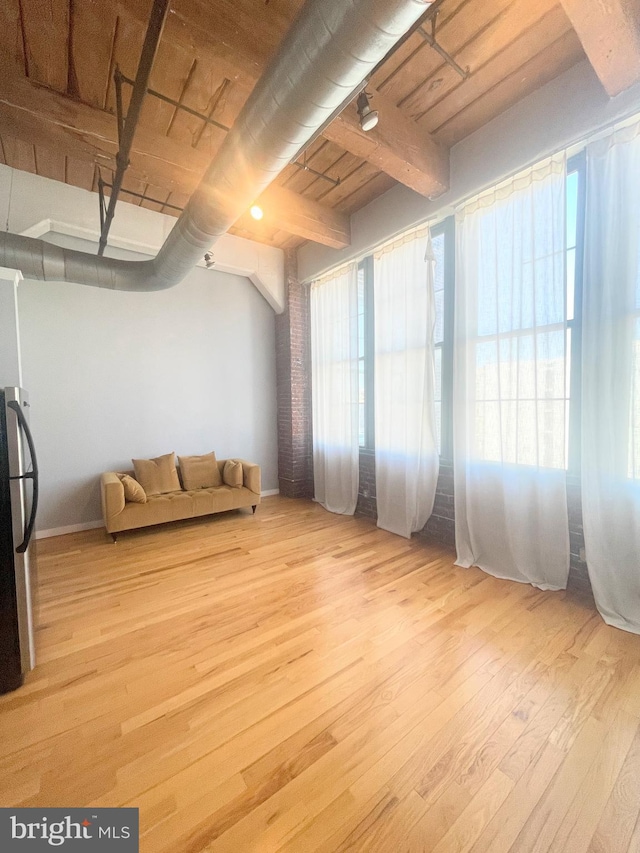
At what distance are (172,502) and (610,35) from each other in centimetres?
459

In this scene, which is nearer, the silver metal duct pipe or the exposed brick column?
the silver metal duct pipe

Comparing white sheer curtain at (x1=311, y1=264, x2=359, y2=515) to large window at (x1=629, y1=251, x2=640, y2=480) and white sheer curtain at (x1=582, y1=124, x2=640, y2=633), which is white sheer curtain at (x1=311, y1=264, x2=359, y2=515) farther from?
large window at (x1=629, y1=251, x2=640, y2=480)

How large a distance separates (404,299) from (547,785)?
3.35 m

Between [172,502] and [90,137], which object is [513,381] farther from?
[90,137]

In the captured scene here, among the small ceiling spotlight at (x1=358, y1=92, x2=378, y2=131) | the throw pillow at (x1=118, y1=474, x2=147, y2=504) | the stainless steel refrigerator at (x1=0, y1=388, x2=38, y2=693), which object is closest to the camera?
the stainless steel refrigerator at (x1=0, y1=388, x2=38, y2=693)

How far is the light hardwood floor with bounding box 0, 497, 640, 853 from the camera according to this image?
1083 millimetres

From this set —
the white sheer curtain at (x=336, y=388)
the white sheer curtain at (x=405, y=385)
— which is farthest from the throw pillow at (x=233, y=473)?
the white sheer curtain at (x=405, y=385)

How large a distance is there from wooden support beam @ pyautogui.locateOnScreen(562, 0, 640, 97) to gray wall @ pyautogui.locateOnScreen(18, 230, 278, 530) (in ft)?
12.8

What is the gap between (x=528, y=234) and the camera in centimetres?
239

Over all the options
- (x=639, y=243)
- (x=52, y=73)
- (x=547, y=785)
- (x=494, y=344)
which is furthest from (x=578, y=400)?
(x=52, y=73)

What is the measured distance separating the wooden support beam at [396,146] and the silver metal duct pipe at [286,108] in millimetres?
665

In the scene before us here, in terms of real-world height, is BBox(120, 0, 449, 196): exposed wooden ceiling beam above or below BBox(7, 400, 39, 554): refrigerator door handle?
above

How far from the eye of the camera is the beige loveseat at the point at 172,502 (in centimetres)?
327

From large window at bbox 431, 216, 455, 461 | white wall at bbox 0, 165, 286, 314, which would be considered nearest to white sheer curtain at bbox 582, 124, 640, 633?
large window at bbox 431, 216, 455, 461
